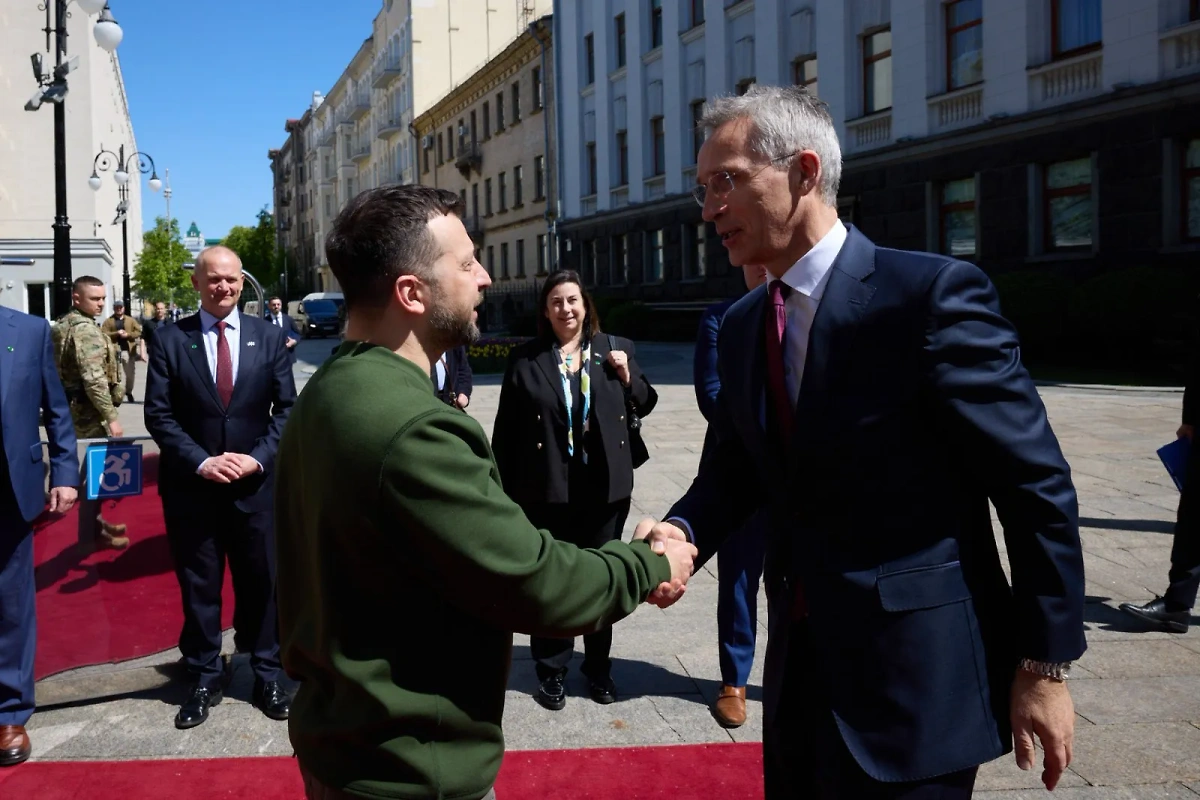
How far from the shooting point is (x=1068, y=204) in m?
20.5

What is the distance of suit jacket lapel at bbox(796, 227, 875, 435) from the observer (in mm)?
2469

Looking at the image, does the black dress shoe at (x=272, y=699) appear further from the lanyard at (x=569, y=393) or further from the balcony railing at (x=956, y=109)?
the balcony railing at (x=956, y=109)

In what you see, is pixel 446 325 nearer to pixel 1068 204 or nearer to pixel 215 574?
pixel 215 574

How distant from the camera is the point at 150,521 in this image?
614 cm

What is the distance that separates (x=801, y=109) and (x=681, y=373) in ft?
69.3

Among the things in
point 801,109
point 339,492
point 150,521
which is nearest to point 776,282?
point 801,109

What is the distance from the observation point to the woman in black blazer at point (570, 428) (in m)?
5.43

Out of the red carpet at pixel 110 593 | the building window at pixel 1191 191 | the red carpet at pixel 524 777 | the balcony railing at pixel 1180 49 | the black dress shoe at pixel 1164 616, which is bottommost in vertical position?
the red carpet at pixel 524 777

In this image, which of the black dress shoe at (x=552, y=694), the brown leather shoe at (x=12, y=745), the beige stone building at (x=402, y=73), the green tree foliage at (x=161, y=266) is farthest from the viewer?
the beige stone building at (x=402, y=73)

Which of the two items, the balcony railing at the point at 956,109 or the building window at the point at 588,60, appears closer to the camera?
the balcony railing at the point at 956,109

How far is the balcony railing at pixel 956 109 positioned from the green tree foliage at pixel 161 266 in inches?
1428

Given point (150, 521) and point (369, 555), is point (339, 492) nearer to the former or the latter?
point (369, 555)

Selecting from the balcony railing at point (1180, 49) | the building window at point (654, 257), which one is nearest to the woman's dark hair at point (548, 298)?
the balcony railing at point (1180, 49)

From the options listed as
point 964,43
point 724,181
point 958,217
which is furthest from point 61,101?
point 964,43
